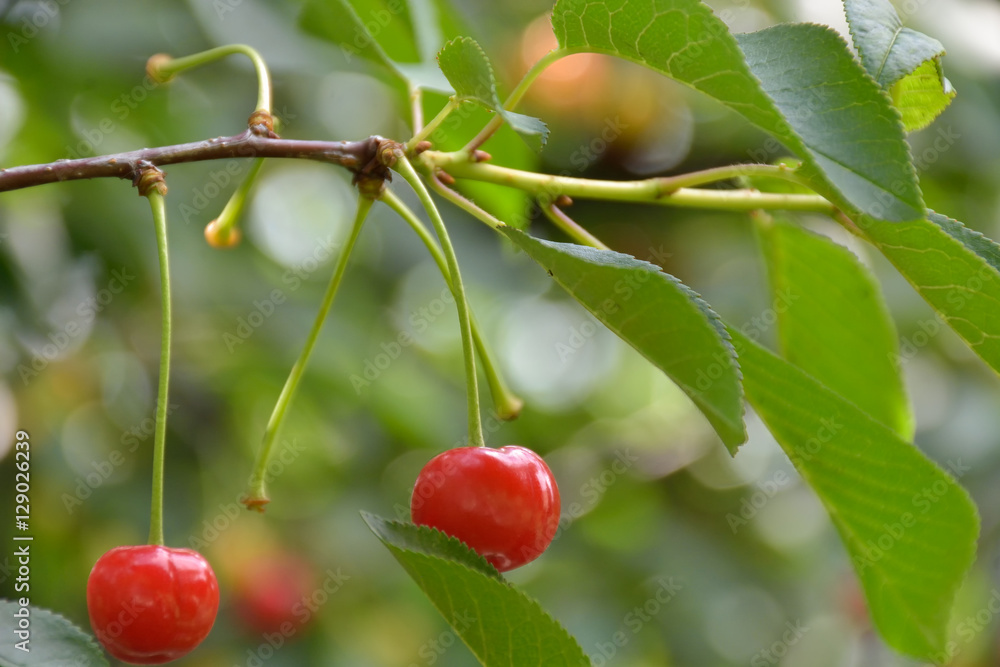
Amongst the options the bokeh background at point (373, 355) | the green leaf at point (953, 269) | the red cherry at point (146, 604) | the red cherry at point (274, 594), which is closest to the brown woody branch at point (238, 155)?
the red cherry at point (146, 604)

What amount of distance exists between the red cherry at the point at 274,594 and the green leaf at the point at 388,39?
1878mm

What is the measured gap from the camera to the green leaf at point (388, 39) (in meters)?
1.40

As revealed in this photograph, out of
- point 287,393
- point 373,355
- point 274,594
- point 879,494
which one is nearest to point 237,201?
point 287,393

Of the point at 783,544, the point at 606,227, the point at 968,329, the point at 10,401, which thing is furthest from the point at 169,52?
the point at 783,544

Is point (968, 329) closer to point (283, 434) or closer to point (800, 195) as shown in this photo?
point (800, 195)

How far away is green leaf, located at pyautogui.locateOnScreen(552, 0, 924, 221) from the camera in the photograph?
771mm

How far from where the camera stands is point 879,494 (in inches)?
42.9

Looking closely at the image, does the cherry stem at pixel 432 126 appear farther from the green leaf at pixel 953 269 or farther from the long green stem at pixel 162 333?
the green leaf at pixel 953 269

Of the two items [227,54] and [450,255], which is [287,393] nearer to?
[450,255]

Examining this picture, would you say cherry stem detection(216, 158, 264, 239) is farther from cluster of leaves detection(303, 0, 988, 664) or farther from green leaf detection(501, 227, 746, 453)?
green leaf detection(501, 227, 746, 453)

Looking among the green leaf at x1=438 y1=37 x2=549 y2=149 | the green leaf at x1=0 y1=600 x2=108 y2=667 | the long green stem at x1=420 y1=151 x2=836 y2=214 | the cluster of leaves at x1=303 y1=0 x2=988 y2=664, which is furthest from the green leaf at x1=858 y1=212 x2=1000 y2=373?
the green leaf at x1=0 y1=600 x2=108 y2=667

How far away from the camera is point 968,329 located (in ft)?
3.15

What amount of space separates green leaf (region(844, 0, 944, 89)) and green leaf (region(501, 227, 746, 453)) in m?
0.30

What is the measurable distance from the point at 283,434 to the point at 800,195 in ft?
7.42
